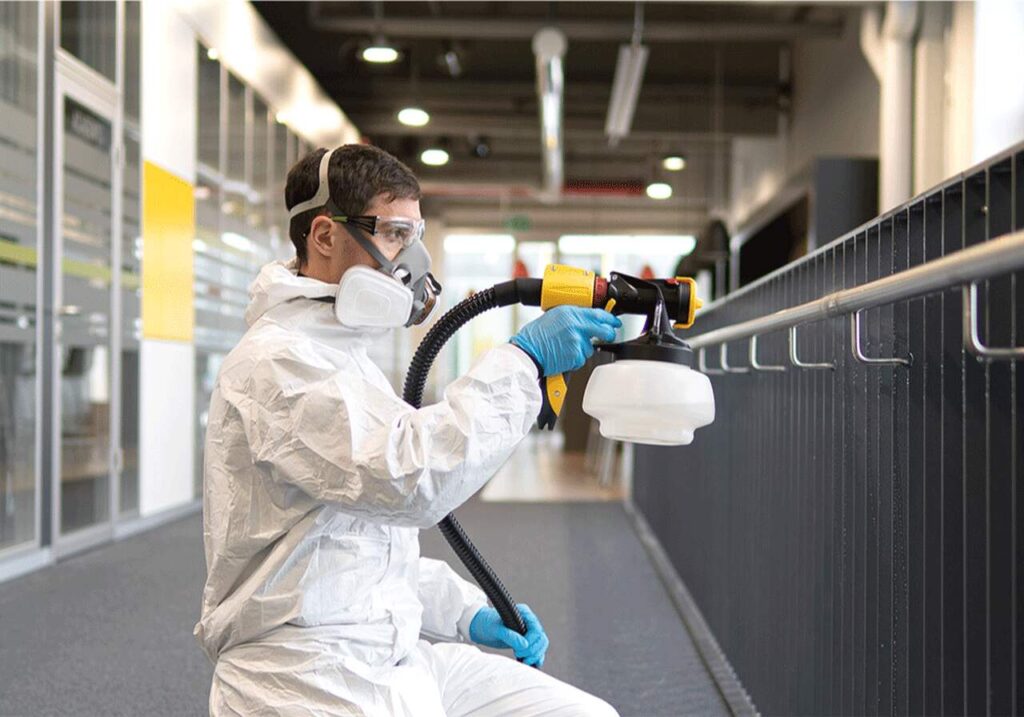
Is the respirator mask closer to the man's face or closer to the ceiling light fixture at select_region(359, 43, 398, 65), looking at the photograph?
the man's face

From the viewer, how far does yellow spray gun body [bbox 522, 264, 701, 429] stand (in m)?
1.45

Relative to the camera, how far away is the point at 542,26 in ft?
27.7

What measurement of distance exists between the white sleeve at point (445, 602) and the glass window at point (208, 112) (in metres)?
5.54

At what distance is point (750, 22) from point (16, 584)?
780cm

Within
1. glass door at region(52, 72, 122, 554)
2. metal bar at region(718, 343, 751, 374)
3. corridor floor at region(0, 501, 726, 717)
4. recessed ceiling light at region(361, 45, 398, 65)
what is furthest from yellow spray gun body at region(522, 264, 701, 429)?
recessed ceiling light at region(361, 45, 398, 65)

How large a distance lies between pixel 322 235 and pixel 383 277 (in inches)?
6.9

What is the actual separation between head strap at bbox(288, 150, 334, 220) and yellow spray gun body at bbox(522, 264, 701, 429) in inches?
15.7

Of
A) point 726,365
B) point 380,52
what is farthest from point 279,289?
point 380,52

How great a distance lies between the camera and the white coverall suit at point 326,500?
130 cm

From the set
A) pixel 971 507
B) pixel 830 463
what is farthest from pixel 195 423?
pixel 971 507

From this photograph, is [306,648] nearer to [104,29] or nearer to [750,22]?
[104,29]

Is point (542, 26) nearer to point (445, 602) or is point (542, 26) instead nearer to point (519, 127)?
point (519, 127)

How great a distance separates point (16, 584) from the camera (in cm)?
416

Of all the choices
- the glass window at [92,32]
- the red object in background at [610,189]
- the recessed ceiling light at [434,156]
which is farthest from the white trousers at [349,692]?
the red object in background at [610,189]
